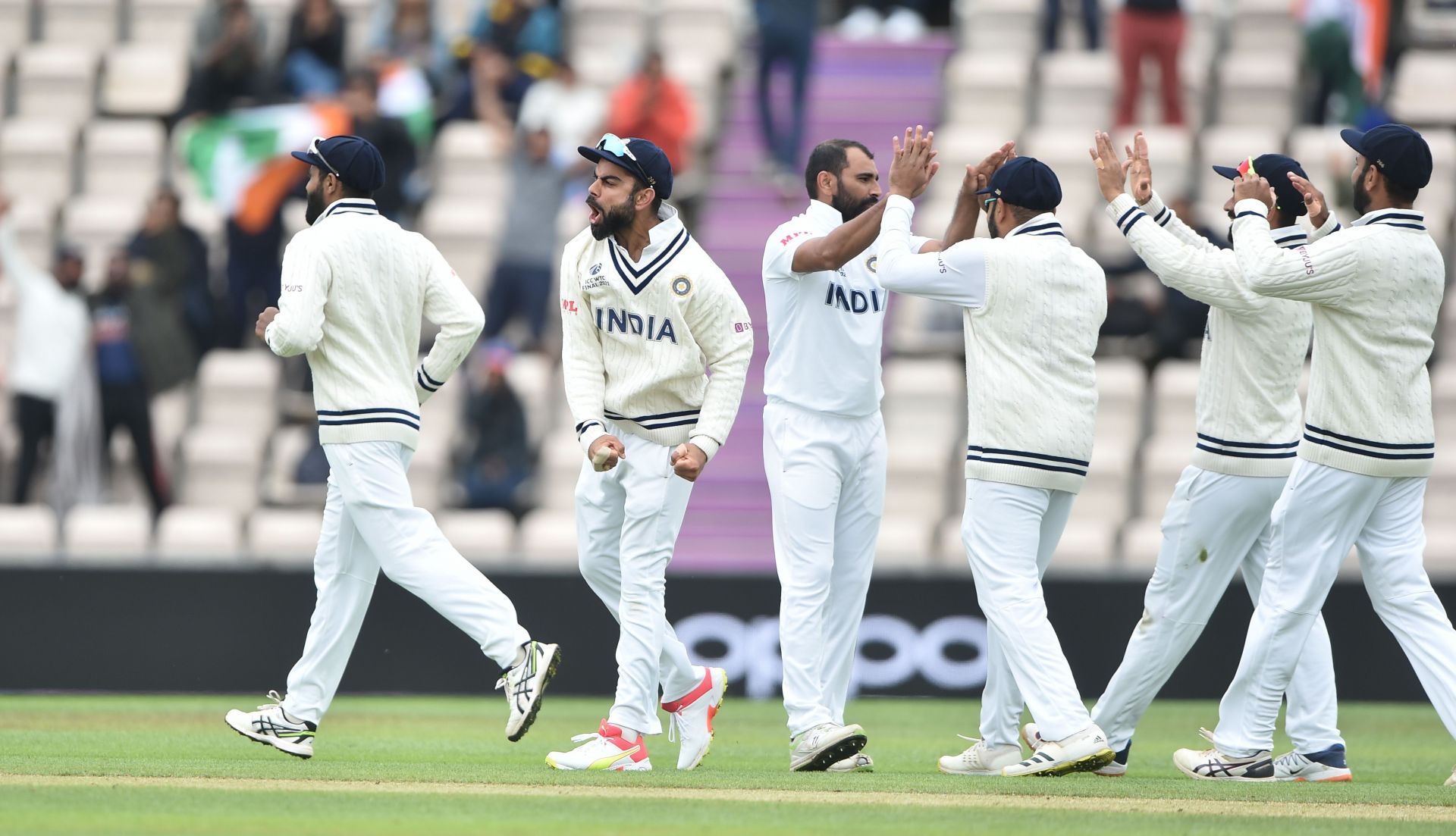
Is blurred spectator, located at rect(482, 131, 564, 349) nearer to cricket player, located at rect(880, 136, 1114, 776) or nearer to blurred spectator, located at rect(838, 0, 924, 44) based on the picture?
blurred spectator, located at rect(838, 0, 924, 44)

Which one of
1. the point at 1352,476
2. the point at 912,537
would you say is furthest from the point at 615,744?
the point at 912,537

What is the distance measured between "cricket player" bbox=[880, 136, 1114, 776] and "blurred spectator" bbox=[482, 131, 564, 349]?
22.5 feet

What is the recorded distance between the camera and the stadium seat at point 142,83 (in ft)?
51.1

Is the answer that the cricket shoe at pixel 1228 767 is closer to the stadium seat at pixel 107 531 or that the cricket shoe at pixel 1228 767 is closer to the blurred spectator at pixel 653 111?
the blurred spectator at pixel 653 111

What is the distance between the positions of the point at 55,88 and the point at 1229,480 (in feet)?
36.7

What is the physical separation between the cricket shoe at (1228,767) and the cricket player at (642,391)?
5.75ft

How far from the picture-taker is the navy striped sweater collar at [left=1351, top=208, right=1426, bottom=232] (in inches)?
270

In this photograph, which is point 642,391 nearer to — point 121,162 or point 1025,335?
point 1025,335

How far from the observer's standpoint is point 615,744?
6926mm

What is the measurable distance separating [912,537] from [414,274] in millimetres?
5496

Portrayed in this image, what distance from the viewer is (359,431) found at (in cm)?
709

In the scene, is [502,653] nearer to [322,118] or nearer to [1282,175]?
[1282,175]

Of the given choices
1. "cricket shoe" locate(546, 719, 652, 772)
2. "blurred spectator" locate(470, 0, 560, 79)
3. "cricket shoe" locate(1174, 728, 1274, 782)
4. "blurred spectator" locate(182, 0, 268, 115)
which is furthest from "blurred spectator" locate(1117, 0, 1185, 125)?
"cricket shoe" locate(546, 719, 652, 772)

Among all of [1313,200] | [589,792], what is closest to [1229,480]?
[1313,200]
